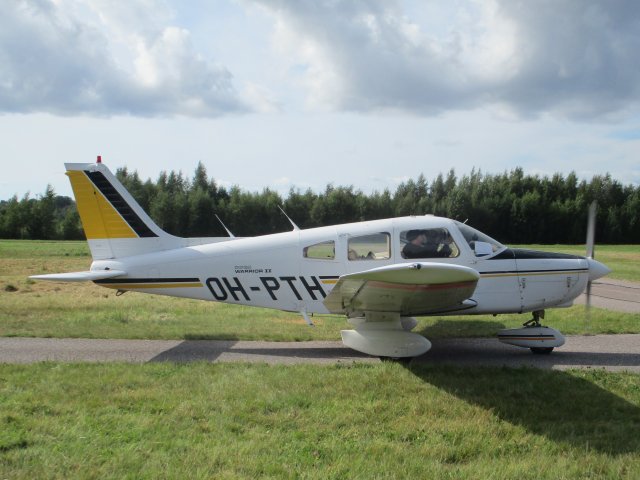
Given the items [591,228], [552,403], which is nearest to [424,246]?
[591,228]

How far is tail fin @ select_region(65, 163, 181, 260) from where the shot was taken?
938cm

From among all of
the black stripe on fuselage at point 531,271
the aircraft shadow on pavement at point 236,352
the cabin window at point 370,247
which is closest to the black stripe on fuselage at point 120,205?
the aircraft shadow on pavement at point 236,352

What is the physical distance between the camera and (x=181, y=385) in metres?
6.56

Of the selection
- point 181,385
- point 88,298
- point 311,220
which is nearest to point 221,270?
point 181,385

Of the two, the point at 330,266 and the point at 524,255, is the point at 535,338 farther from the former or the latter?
the point at 330,266

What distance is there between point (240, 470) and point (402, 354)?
13.4 feet

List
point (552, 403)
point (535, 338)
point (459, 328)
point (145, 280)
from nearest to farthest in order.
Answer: point (552, 403), point (535, 338), point (145, 280), point (459, 328)

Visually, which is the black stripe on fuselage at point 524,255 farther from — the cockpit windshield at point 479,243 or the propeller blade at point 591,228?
the propeller blade at point 591,228

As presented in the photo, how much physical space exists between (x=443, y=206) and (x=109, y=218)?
37.9 metres

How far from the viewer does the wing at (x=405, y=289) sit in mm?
6016

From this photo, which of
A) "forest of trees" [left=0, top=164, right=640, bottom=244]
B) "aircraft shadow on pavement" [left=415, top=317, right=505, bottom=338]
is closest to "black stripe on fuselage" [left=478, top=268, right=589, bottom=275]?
"aircraft shadow on pavement" [left=415, top=317, right=505, bottom=338]

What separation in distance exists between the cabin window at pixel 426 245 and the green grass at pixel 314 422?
78.8 inches

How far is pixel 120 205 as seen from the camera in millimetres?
9562

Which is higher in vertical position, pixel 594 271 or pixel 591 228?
pixel 591 228
